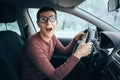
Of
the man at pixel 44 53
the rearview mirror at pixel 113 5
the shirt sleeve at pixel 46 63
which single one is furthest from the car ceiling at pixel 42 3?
the shirt sleeve at pixel 46 63

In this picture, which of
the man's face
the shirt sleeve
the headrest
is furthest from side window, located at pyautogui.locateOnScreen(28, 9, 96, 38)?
the shirt sleeve

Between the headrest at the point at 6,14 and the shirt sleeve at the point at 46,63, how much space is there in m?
0.64

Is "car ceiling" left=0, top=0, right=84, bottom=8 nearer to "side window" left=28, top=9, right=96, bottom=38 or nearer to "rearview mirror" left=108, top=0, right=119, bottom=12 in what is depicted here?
"side window" left=28, top=9, right=96, bottom=38

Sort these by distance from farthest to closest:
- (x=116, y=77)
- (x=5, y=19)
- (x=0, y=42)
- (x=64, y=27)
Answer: (x=64, y=27)
(x=5, y=19)
(x=0, y=42)
(x=116, y=77)

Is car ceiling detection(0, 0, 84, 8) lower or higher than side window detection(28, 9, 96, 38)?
higher

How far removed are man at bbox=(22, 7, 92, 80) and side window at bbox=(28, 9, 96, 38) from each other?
76cm

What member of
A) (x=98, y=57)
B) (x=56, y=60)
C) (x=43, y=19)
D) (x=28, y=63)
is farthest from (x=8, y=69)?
(x=56, y=60)

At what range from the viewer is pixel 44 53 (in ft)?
9.58

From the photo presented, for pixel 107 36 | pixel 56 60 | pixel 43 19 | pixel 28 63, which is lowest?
pixel 56 60

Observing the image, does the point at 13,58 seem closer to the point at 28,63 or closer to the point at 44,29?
the point at 28,63

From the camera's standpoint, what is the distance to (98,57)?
288cm

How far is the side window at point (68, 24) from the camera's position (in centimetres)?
386

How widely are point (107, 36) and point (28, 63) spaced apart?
30.1 inches

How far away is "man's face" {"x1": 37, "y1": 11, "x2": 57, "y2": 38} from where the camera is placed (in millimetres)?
2865
